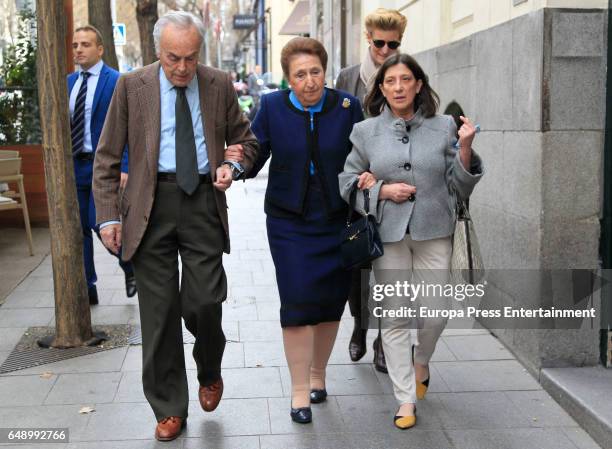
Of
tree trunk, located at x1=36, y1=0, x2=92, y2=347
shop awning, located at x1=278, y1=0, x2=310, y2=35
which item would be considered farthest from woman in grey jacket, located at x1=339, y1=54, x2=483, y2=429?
shop awning, located at x1=278, y1=0, x2=310, y2=35

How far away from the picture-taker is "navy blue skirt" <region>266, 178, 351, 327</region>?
15.4 ft

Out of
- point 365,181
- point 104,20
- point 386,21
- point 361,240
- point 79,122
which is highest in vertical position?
point 104,20

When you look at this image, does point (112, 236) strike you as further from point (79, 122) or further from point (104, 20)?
point (104, 20)

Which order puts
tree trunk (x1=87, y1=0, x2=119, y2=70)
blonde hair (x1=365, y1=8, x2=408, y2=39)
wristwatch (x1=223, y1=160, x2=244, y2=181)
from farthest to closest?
tree trunk (x1=87, y1=0, x2=119, y2=70), blonde hair (x1=365, y1=8, x2=408, y2=39), wristwatch (x1=223, y1=160, x2=244, y2=181)

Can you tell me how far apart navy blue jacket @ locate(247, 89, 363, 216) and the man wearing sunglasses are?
2.61 ft

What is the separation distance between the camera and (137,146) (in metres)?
4.46

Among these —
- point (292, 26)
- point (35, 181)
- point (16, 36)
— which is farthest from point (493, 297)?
point (292, 26)

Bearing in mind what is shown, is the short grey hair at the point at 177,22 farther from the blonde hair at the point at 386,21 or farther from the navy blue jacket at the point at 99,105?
the navy blue jacket at the point at 99,105

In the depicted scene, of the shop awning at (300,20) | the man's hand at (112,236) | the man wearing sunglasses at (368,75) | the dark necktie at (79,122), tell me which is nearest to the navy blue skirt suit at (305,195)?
the man's hand at (112,236)

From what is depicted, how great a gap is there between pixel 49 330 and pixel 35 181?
5.09 meters

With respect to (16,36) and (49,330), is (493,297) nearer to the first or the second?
(49,330)

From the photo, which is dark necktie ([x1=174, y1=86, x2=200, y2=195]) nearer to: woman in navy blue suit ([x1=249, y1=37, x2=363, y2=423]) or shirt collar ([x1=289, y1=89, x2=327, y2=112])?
woman in navy blue suit ([x1=249, y1=37, x2=363, y2=423])

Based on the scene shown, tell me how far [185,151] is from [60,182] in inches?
78.0

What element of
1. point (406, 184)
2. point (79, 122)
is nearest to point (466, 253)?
point (406, 184)
